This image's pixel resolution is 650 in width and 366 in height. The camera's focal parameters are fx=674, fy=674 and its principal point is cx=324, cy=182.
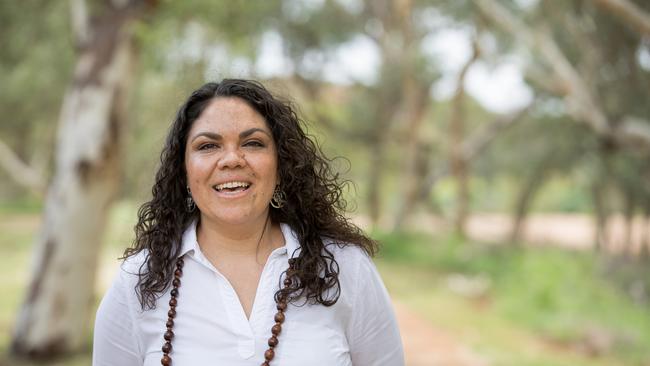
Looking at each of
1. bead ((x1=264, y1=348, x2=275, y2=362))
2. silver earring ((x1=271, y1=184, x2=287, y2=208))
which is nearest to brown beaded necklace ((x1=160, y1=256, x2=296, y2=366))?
bead ((x1=264, y1=348, x2=275, y2=362))

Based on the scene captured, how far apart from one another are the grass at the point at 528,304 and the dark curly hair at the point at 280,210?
509 centimetres

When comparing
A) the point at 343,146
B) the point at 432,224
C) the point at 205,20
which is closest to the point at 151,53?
the point at 205,20

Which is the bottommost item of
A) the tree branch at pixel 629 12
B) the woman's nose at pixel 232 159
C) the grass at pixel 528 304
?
the woman's nose at pixel 232 159

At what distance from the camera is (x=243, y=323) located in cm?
191

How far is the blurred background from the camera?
19.6ft

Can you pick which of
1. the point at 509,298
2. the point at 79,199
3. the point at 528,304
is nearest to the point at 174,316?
the point at 79,199

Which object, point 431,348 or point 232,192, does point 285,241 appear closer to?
point 232,192

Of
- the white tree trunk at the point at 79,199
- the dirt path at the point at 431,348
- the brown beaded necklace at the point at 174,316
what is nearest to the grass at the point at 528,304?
the dirt path at the point at 431,348

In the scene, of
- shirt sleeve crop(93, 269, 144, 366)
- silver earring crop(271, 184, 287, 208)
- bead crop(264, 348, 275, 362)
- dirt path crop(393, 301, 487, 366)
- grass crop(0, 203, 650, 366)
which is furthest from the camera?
grass crop(0, 203, 650, 366)

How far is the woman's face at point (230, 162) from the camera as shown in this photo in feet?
6.43

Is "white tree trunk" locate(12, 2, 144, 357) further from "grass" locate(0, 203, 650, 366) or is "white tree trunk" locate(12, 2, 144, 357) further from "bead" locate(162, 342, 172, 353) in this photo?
"bead" locate(162, 342, 172, 353)

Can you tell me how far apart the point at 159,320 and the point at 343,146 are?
63.2ft

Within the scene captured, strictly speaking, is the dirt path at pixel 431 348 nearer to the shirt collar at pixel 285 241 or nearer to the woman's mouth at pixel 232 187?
the shirt collar at pixel 285 241

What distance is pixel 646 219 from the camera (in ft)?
45.0
